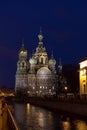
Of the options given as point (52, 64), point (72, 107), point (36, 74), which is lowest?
point (72, 107)

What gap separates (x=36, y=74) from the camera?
507 feet

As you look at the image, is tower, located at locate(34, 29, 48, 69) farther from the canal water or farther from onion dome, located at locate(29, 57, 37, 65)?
the canal water

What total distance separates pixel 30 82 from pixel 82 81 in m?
92.3

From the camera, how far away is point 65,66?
163500mm

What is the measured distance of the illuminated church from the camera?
154 meters

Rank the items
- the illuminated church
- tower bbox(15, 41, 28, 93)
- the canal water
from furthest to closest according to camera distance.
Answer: tower bbox(15, 41, 28, 93) → the illuminated church → the canal water

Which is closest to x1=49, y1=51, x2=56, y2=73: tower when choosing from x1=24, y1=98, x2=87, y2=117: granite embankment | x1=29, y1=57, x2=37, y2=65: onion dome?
x1=29, y1=57, x2=37, y2=65: onion dome

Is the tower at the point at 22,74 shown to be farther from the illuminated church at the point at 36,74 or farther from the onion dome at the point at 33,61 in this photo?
the onion dome at the point at 33,61

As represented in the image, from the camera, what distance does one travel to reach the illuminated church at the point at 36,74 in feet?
505

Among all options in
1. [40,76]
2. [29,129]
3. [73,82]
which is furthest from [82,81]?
[40,76]

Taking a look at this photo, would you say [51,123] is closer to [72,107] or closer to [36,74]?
[72,107]

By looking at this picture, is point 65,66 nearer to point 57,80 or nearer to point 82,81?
point 57,80

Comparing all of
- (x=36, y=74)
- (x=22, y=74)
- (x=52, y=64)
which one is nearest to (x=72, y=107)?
(x=36, y=74)

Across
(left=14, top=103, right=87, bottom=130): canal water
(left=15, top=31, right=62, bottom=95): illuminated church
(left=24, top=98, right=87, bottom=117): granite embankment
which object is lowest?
(left=14, top=103, right=87, bottom=130): canal water
